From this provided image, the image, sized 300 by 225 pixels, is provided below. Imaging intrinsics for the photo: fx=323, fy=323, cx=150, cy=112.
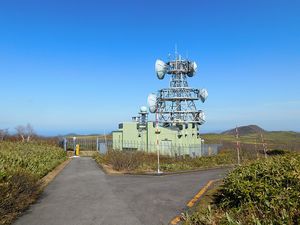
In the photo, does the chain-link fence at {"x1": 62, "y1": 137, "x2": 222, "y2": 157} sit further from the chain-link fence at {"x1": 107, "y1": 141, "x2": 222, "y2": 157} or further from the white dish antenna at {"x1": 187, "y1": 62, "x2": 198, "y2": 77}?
the white dish antenna at {"x1": 187, "y1": 62, "x2": 198, "y2": 77}

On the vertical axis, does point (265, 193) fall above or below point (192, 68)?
below

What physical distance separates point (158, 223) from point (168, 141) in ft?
85.3

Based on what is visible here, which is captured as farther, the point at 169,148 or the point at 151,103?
the point at 151,103

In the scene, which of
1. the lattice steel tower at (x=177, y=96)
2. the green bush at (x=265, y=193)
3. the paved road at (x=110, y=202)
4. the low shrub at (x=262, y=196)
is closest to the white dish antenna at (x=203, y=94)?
the lattice steel tower at (x=177, y=96)

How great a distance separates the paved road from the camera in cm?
802

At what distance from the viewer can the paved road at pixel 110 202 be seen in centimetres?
802

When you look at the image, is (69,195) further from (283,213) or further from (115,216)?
(283,213)

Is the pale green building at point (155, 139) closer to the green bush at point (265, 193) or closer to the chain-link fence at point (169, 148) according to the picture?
the chain-link fence at point (169, 148)

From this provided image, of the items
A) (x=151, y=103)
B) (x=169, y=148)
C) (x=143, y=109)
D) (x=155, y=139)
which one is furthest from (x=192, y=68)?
(x=169, y=148)

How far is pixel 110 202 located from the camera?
10086 millimetres

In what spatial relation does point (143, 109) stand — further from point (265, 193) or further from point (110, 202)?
point (265, 193)

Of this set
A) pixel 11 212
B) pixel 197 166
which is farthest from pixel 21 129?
pixel 11 212

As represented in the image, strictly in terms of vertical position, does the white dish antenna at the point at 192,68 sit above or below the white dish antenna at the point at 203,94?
above

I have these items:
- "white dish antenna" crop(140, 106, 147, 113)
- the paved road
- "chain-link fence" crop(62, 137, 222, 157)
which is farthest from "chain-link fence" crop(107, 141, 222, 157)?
the paved road
